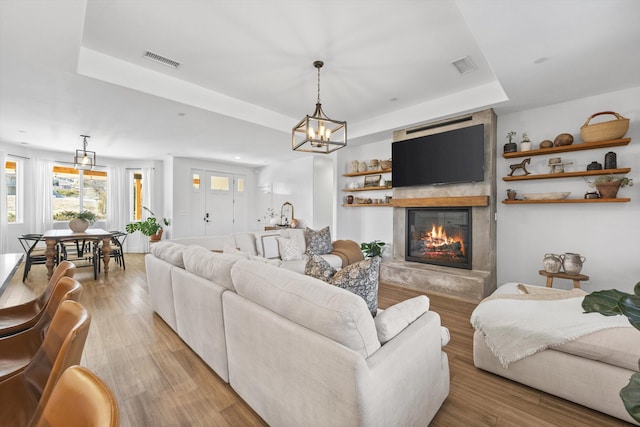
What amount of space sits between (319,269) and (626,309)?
1320 mm

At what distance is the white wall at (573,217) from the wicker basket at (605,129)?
0.27 m

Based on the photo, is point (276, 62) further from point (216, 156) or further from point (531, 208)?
point (216, 156)

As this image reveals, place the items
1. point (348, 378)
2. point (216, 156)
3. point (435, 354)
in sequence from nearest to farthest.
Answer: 1. point (348, 378)
2. point (435, 354)
3. point (216, 156)

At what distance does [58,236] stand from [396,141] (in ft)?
19.1

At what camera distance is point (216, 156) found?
7281 millimetres

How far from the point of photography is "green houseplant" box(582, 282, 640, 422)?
0.72 m

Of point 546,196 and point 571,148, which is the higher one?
point 571,148

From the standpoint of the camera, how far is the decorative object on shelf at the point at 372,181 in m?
5.43

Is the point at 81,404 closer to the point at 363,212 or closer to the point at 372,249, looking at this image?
the point at 372,249

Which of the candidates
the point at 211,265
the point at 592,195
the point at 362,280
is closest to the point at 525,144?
the point at 592,195

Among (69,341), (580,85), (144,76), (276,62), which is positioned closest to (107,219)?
(144,76)

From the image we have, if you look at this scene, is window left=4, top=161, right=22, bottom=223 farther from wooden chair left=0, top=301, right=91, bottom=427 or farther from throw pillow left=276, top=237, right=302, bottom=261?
wooden chair left=0, top=301, right=91, bottom=427

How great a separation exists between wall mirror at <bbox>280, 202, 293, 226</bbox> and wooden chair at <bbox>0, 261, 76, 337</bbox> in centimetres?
580

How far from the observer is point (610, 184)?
10.5 ft
